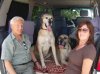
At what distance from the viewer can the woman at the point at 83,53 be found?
2.84m

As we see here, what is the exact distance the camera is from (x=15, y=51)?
3.54m

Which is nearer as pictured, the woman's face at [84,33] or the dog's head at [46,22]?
the woman's face at [84,33]

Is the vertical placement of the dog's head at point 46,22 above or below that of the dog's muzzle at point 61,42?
above

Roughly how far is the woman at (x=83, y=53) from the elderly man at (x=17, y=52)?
0.74 m

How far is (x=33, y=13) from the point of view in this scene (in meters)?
5.17

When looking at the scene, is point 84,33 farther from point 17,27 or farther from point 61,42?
point 61,42

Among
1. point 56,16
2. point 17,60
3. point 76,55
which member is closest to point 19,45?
point 17,60

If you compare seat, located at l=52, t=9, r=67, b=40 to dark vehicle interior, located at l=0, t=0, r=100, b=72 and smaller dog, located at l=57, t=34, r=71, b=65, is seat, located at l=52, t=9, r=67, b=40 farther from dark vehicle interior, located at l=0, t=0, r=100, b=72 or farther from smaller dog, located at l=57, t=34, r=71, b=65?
smaller dog, located at l=57, t=34, r=71, b=65

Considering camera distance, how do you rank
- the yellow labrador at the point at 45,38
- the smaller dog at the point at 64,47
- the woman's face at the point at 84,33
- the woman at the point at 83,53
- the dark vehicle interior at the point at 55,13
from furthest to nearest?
the smaller dog at the point at 64,47
the yellow labrador at the point at 45,38
the dark vehicle interior at the point at 55,13
the woman's face at the point at 84,33
the woman at the point at 83,53

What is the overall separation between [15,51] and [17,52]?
26mm

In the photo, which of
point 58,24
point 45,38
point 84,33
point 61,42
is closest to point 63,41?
point 61,42

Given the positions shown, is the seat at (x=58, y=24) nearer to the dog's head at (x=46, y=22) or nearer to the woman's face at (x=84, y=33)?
the dog's head at (x=46, y=22)

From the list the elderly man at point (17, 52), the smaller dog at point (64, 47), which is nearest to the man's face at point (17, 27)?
the elderly man at point (17, 52)

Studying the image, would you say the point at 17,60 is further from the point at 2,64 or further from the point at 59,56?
the point at 59,56
